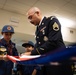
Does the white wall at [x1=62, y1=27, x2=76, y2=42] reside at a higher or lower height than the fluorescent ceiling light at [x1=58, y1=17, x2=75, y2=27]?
lower

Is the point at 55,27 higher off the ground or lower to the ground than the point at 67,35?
lower

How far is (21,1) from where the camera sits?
4.01 m

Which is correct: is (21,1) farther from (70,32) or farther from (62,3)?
(70,32)

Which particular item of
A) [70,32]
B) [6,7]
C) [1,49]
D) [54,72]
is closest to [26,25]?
[6,7]

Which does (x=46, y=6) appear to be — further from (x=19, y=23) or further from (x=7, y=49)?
(x=7, y=49)

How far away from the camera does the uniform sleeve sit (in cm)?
137

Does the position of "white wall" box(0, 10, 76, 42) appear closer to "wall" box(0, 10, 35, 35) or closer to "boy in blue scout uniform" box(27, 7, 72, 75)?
"wall" box(0, 10, 35, 35)

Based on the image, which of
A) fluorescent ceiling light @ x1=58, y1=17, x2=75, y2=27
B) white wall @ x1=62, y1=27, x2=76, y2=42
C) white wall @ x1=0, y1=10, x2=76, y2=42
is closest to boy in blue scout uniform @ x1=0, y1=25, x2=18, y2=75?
white wall @ x1=0, y1=10, x2=76, y2=42

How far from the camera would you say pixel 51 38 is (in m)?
1.40

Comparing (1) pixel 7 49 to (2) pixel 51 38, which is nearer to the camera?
(2) pixel 51 38

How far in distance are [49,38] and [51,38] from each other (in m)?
0.03

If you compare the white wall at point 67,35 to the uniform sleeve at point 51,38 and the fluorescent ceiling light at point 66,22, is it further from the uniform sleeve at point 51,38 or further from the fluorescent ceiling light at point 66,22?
the uniform sleeve at point 51,38

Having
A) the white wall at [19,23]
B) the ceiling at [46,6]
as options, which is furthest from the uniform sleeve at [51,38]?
the white wall at [19,23]

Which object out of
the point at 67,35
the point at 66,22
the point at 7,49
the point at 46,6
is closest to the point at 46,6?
the point at 46,6
